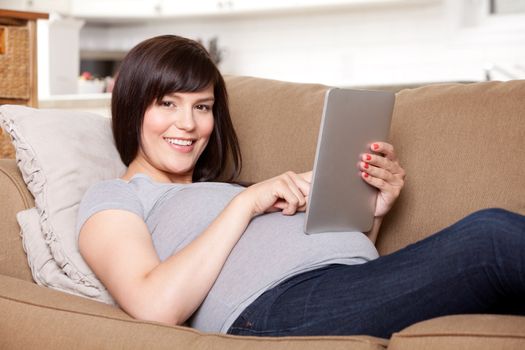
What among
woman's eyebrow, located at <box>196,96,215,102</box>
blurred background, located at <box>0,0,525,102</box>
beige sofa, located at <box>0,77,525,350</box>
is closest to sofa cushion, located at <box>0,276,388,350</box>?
beige sofa, located at <box>0,77,525,350</box>

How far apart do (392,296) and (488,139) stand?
53 cm

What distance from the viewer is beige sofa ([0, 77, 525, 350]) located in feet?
4.25

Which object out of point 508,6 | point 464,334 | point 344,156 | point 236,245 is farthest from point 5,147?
point 508,6

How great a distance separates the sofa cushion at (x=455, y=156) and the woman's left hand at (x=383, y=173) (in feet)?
0.28

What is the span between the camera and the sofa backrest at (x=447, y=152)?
5.57ft

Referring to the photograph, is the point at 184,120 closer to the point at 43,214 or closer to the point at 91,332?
the point at 43,214

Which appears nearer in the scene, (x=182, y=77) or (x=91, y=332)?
(x=91, y=332)

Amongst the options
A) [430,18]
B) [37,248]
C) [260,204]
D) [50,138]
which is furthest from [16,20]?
[430,18]

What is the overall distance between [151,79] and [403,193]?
0.58 metres

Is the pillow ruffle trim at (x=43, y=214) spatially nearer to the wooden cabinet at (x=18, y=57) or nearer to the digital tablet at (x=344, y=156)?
the digital tablet at (x=344, y=156)

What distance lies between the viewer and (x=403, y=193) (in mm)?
1776

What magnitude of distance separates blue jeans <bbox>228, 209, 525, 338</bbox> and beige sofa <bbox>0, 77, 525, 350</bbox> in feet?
0.17

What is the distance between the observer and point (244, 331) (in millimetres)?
1453

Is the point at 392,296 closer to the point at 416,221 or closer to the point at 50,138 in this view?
the point at 416,221
